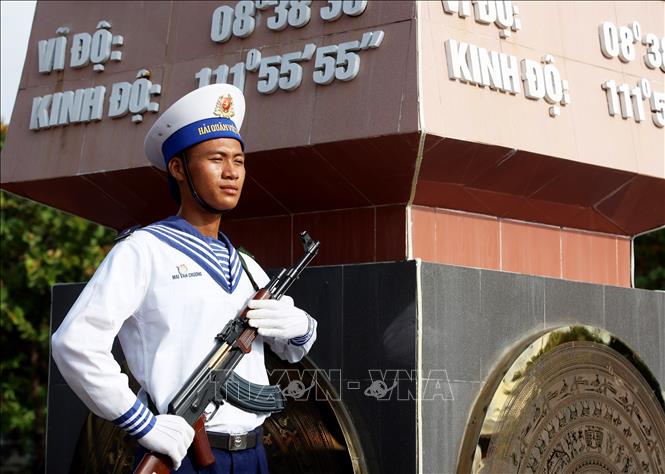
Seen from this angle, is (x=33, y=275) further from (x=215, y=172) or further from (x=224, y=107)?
(x=215, y=172)

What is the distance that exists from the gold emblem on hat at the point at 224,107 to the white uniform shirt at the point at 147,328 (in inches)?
22.5

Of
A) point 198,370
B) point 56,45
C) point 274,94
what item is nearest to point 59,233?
point 56,45

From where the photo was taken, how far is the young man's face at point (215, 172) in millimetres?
4531

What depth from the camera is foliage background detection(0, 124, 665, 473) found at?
18156mm

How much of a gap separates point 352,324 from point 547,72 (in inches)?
68.3

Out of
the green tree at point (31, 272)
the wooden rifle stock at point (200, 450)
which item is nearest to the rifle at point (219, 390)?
the wooden rifle stock at point (200, 450)

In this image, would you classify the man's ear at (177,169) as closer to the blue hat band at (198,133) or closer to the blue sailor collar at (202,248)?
the blue hat band at (198,133)

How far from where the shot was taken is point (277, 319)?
4469 millimetres

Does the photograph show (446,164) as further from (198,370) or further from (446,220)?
(198,370)

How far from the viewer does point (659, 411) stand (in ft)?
22.5

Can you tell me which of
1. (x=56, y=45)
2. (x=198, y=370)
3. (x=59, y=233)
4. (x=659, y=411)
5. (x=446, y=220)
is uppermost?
(x=59, y=233)

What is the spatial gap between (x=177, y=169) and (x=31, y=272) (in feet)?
45.7

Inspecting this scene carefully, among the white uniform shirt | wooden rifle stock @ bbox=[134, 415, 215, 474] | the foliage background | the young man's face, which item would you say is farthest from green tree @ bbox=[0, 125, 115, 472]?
wooden rifle stock @ bbox=[134, 415, 215, 474]

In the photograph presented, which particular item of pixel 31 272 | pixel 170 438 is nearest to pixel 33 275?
pixel 31 272
